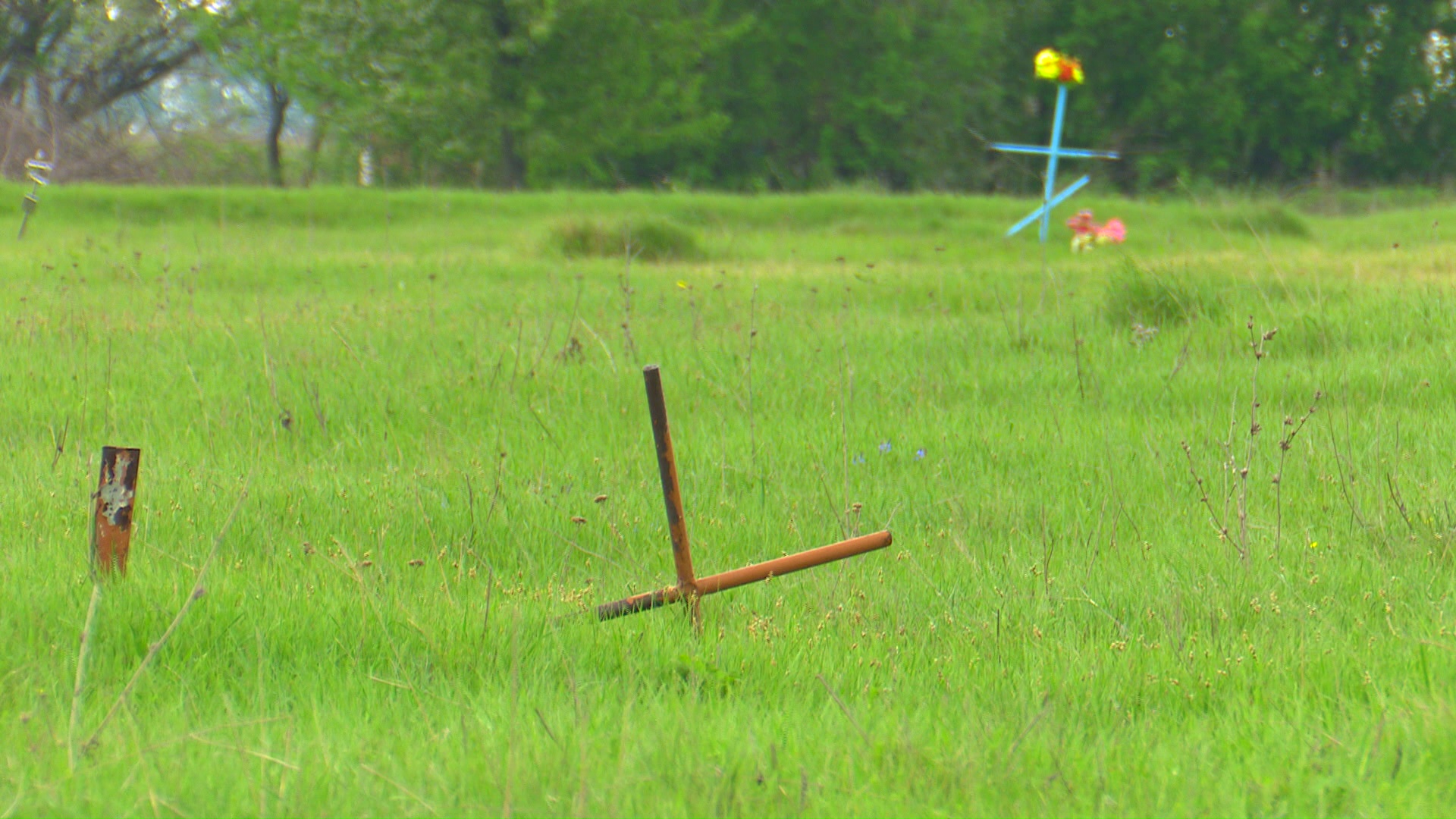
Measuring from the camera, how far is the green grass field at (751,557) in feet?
6.38

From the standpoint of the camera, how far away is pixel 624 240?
432 inches

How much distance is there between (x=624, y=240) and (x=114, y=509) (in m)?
8.63

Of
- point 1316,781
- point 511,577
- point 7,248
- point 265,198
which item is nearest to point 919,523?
point 511,577

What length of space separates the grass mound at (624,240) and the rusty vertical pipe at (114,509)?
8.47 meters

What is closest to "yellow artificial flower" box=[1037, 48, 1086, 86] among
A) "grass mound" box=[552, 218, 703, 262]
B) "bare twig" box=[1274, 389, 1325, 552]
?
"grass mound" box=[552, 218, 703, 262]

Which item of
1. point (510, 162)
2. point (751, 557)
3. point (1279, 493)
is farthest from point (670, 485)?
point (510, 162)

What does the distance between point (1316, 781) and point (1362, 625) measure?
2.99 ft

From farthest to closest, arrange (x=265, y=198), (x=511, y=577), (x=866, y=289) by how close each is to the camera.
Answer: (x=265, y=198) → (x=866, y=289) → (x=511, y=577)

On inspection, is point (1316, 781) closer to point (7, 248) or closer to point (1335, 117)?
point (7, 248)

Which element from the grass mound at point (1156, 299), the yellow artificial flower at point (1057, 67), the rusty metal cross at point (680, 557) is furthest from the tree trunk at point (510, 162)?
the rusty metal cross at point (680, 557)

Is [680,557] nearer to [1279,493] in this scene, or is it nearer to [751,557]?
[751,557]

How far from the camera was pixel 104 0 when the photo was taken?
94.4 ft

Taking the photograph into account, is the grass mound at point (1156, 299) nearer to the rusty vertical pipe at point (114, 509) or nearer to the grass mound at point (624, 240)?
the rusty vertical pipe at point (114, 509)

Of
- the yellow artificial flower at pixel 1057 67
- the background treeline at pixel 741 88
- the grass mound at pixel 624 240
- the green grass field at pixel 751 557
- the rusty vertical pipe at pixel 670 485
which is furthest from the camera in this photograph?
the background treeline at pixel 741 88
